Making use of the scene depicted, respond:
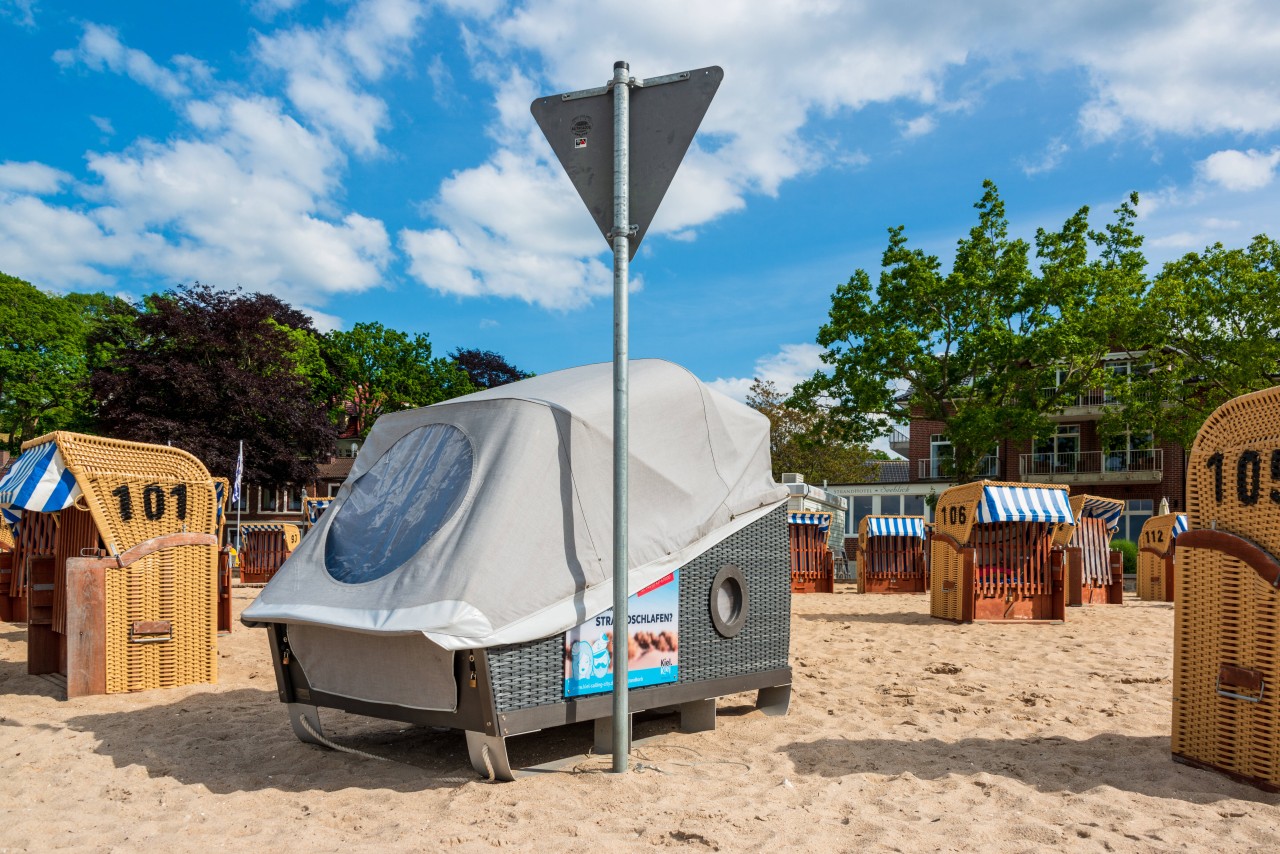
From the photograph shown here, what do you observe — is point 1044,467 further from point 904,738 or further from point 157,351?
point 904,738

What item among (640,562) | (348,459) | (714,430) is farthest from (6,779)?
(348,459)

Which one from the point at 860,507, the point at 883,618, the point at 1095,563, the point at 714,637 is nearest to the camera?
the point at 714,637

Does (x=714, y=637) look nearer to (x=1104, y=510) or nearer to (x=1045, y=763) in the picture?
(x=1045, y=763)

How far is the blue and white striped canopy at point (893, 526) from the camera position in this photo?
2175 cm

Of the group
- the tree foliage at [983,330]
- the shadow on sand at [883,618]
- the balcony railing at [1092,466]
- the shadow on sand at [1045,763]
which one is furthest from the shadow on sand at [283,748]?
the balcony railing at [1092,466]

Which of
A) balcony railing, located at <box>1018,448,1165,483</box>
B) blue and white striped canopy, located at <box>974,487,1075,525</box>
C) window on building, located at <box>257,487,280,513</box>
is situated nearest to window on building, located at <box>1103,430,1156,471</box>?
balcony railing, located at <box>1018,448,1165,483</box>

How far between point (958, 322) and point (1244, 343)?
8.68 m

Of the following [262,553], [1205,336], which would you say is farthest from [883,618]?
[1205,336]

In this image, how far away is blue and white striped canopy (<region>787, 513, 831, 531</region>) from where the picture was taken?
22406 mm

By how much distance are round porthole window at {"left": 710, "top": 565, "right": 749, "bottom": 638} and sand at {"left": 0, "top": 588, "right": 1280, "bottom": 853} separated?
64 cm

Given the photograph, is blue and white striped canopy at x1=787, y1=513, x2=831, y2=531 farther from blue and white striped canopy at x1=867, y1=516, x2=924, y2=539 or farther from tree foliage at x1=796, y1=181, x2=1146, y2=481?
tree foliage at x1=796, y1=181, x2=1146, y2=481

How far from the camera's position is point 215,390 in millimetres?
39531

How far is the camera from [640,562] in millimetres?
5281

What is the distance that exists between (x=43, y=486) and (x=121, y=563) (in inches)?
31.6
